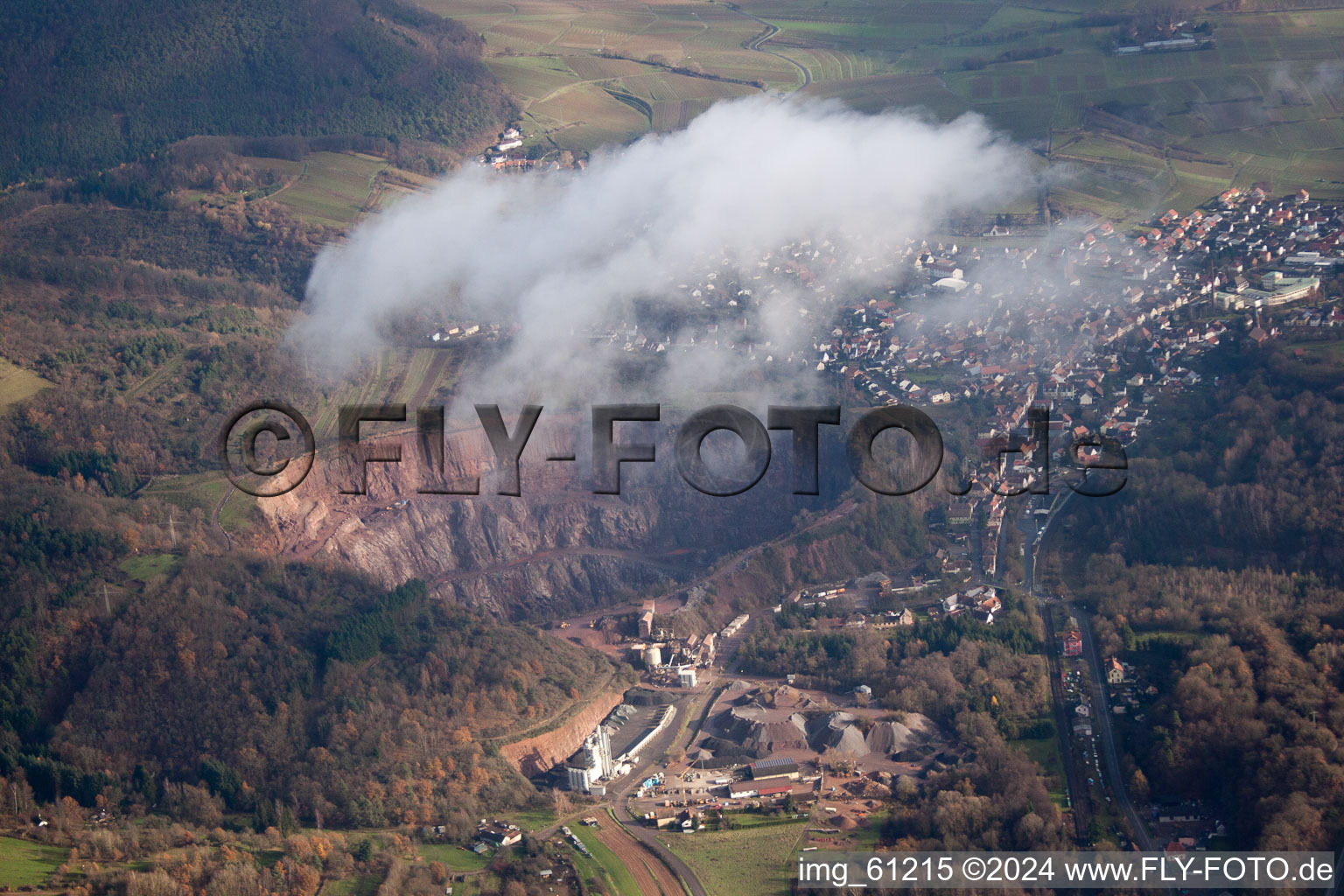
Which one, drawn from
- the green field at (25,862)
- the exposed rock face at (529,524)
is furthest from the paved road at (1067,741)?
the green field at (25,862)

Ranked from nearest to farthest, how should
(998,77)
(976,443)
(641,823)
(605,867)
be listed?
(605,867) → (641,823) → (976,443) → (998,77)

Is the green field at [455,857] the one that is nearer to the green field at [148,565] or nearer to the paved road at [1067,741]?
the green field at [148,565]

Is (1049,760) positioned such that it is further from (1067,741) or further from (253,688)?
(253,688)

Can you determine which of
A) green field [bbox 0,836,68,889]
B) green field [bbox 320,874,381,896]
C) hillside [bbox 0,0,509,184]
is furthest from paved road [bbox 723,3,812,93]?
green field [bbox 0,836,68,889]

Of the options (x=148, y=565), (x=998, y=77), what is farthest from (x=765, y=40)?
(x=148, y=565)

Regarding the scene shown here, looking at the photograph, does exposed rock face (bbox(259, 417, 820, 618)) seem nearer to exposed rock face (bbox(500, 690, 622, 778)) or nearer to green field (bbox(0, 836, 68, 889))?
exposed rock face (bbox(500, 690, 622, 778))

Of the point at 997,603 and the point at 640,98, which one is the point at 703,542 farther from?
the point at 640,98
